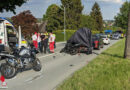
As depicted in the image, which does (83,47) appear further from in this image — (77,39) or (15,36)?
(15,36)

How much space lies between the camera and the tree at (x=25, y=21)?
27.0 m

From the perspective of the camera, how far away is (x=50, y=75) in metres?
6.63

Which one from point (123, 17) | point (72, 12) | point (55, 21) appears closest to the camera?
point (55, 21)

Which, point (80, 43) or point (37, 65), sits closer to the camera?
point (37, 65)

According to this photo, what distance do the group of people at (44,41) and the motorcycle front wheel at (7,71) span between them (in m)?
7.05

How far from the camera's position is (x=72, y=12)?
5741 centimetres

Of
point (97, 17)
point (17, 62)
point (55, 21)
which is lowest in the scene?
point (17, 62)

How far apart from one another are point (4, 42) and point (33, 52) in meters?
3.84

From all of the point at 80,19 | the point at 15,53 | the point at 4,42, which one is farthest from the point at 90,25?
the point at 15,53

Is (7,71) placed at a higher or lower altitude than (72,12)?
lower

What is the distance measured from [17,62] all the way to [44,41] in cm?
697

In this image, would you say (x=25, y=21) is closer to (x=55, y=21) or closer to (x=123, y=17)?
(x=55, y=21)

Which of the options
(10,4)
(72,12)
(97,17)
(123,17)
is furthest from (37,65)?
(97,17)

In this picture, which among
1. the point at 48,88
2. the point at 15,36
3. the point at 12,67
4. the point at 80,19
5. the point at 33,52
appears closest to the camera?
the point at 48,88
